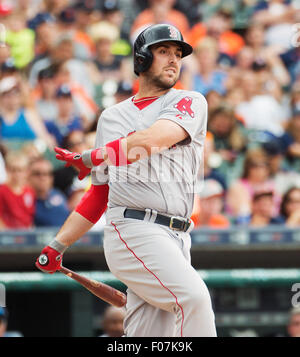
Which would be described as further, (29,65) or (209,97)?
(29,65)

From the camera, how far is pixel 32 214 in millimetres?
6266

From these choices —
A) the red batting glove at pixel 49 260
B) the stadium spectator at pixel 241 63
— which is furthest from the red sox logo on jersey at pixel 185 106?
the stadium spectator at pixel 241 63

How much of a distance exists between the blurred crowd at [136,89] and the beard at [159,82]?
2.88m

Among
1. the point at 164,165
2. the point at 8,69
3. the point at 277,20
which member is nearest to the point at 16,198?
the point at 8,69

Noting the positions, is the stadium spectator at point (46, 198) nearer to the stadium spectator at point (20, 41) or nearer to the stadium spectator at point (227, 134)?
the stadium spectator at point (227, 134)

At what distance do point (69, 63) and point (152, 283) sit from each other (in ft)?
17.7

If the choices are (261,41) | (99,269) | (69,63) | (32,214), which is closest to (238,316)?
(99,269)

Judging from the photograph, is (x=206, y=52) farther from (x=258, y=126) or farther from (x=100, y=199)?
(x=100, y=199)

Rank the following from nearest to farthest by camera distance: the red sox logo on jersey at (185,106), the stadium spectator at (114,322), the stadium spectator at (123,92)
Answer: the red sox logo on jersey at (185,106), the stadium spectator at (114,322), the stadium spectator at (123,92)

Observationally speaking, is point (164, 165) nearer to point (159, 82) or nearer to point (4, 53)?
point (159, 82)

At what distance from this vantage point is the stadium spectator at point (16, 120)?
7.34 metres

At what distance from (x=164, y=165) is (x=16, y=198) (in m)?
3.09

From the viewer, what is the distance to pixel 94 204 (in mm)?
3713

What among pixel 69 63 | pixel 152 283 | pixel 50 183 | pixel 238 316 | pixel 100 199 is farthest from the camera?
pixel 69 63
